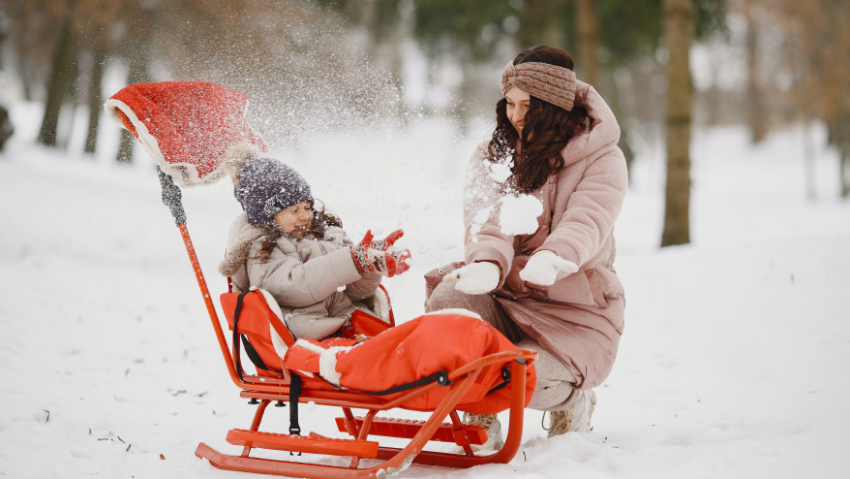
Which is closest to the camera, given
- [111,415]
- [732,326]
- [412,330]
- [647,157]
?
[412,330]

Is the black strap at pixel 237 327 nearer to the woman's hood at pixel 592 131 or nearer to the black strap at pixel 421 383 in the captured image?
the black strap at pixel 421 383

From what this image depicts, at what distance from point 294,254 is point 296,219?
0.16m

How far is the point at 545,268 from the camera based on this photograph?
2.56m

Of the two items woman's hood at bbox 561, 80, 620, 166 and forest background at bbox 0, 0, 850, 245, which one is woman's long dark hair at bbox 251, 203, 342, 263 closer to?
A: forest background at bbox 0, 0, 850, 245

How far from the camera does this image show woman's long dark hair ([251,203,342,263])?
9.91 feet

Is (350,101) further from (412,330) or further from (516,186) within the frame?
(412,330)

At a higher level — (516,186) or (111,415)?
(516,186)

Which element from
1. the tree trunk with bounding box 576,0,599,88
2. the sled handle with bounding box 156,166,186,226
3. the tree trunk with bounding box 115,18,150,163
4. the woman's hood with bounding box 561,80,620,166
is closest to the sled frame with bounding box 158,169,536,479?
the sled handle with bounding box 156,166,186,226

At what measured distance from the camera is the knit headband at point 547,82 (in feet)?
9.65

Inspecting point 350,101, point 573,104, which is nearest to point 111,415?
point 350,101

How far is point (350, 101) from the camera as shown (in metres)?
3.25

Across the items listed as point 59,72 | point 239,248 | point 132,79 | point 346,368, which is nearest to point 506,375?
point 346,368

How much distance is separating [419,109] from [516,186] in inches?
22.9

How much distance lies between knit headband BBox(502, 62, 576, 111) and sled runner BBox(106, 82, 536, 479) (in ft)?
3.32
